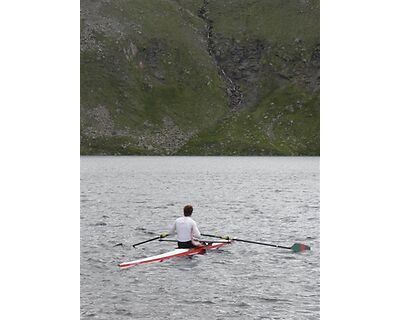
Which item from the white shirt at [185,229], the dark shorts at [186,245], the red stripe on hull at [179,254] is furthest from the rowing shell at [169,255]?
the white shirt at [185,229]

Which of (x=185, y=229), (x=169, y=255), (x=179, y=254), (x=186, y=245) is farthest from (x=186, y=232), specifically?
(x=169, y=255)

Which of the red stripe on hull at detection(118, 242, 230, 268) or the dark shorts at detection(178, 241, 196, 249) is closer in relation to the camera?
the red stripe on hull at detection(118, 242, 230, 268)

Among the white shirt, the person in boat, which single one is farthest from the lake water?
the white shirt

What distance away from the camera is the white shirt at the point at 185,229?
34.3 meters

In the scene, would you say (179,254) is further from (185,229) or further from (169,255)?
(185,229)

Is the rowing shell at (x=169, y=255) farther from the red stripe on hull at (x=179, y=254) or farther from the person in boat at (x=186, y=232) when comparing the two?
the person in boat at (x=186, y=232)

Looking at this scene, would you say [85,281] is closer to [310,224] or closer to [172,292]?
[172,292]

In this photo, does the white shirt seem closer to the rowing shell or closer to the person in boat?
the person in boat

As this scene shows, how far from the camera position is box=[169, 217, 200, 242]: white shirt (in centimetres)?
3428

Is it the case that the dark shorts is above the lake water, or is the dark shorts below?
above

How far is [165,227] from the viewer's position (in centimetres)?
4881
